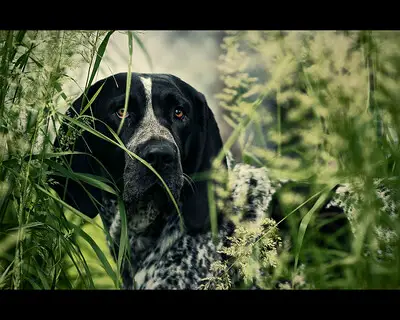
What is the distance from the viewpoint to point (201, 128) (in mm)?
2957

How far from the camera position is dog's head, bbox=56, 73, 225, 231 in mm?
2654

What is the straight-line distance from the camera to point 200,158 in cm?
292

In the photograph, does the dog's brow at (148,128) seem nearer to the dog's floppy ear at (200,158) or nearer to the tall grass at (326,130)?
the dog's floppy ear at (200,158)

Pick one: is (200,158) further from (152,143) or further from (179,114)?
(152,143)

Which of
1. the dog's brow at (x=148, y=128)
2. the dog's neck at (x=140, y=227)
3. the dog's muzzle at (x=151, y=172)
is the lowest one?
the dog's neck at (x=140, y=227)

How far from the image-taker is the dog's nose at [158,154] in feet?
8.43

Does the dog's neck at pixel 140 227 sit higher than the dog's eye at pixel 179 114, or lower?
lower

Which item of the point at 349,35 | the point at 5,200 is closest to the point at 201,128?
the point at 349,35

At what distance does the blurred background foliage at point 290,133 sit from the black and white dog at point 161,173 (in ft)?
0.75

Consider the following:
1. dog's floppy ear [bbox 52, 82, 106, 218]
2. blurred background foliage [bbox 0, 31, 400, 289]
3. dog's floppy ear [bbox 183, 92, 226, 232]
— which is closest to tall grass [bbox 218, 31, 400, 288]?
blurred background foliage [bbox 0, 31, 400, 289]

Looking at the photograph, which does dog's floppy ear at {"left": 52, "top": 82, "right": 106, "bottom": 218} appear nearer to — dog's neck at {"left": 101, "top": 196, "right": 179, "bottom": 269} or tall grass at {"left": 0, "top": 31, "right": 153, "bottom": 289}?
dog's neck at {"left": 101, "top": 196, "right": 179, "bottom": 269}

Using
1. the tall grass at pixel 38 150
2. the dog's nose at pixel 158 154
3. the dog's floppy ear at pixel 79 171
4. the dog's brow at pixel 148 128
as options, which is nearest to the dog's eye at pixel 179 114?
the dog's brow at pixel 148 128

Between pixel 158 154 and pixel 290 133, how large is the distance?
1.91ft

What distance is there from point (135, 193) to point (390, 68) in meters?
1.14
